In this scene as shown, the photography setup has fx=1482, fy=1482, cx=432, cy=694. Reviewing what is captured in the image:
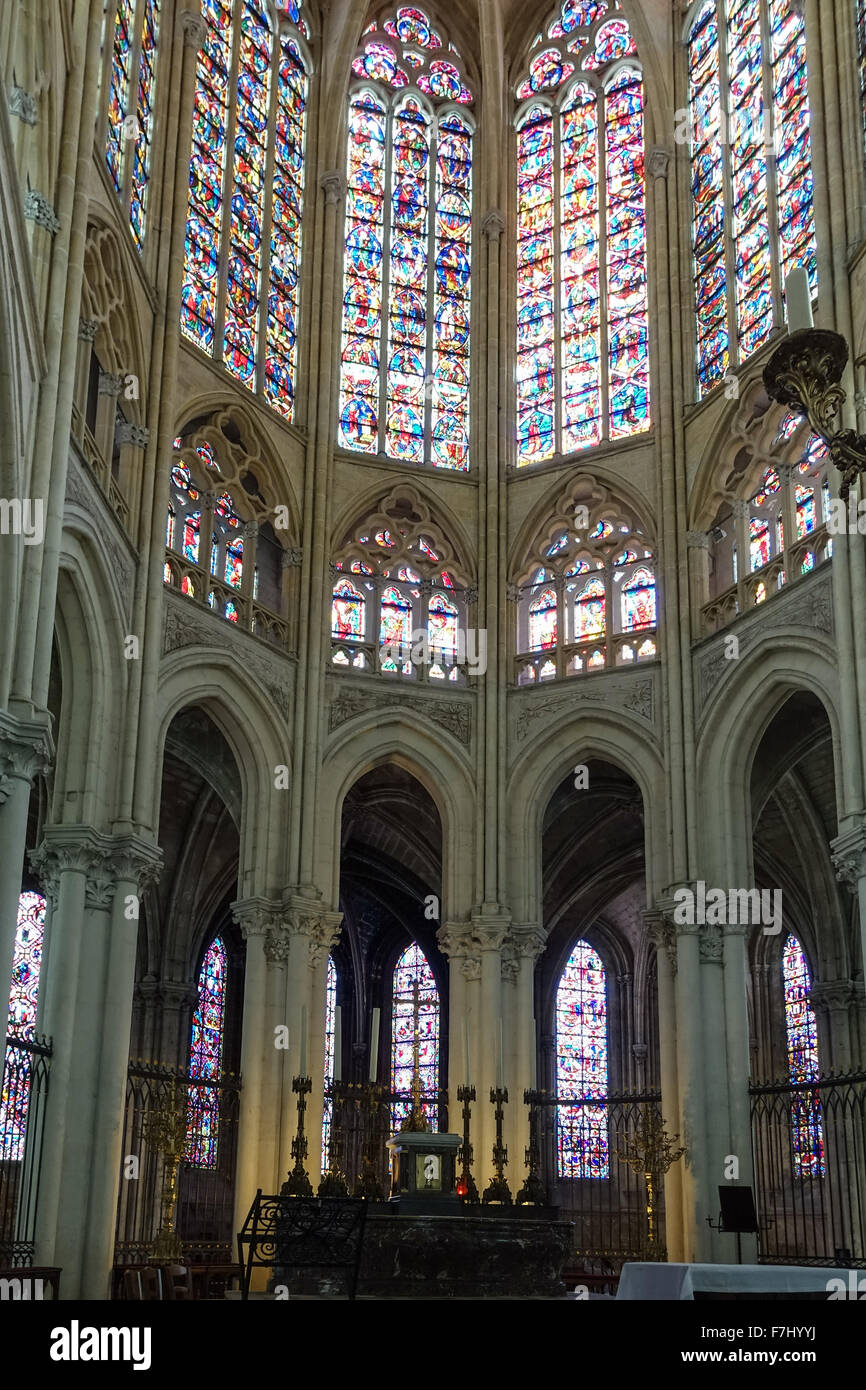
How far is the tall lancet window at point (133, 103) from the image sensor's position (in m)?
20.4

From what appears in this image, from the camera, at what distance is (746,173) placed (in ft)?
78.2

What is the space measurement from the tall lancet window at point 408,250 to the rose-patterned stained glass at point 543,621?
9.62ft

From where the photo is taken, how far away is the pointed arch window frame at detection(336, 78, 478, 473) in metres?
25.6

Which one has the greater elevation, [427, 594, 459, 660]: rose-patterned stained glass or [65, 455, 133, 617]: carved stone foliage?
[427, 594, 459, 660]: rose-patterned stained glass

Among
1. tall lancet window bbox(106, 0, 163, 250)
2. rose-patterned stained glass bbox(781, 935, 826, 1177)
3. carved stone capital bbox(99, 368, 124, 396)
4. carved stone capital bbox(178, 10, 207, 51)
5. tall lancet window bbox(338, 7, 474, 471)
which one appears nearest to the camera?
carved stone capital bbox(99, 368, 124, 396)

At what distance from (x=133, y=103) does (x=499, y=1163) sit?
15638 mm

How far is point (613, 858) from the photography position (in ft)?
98.7

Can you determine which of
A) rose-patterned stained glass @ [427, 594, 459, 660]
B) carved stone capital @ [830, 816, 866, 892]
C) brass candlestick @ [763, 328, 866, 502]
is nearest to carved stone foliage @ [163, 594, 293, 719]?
rose-patterned stained glass @ [427, 594, 459, 660]

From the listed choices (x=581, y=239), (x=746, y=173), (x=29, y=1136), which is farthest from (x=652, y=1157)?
(x=581, y=239)

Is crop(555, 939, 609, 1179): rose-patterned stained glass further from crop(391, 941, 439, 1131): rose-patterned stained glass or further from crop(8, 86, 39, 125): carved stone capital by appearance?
crop(8, 86, 39, 125): carved stone capital

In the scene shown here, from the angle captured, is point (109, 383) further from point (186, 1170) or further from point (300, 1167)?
point (186, 1170)

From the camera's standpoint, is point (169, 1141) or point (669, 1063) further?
point (669, 1063)

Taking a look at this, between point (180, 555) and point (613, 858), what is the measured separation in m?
12.5

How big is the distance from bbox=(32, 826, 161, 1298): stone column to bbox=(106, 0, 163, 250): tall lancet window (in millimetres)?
8947
